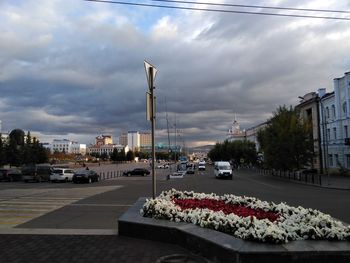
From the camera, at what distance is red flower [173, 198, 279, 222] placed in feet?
29.2

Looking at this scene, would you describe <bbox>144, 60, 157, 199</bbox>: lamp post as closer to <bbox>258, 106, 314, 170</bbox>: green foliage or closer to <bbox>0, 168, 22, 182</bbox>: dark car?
<bbox>258, 106, 314, 170</bbox>: green foliage

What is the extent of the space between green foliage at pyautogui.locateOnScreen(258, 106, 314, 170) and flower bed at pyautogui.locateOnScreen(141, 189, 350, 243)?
44.1m

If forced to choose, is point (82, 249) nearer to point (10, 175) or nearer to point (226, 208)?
point (226, 208)

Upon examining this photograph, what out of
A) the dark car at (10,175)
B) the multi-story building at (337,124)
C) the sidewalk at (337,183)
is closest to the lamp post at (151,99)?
the sidewalk at (337,183)

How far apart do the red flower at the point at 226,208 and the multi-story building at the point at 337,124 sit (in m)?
46.7

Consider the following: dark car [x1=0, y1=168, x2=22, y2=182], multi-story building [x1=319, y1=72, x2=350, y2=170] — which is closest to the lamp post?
dark car [x1=0, y1=168, x2=22, y2=182]

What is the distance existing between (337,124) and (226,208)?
5455cm

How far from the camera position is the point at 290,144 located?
5300cm

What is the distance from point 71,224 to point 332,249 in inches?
341

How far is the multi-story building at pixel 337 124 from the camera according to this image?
5644cm

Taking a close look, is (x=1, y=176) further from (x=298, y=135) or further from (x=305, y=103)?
(x=305, y=103)

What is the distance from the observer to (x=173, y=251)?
7629mm

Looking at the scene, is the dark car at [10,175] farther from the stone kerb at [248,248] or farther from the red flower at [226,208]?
the stone kerb at [248,248]

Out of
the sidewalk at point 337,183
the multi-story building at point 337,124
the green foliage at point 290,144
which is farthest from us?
the multi-story building at point 337,124
